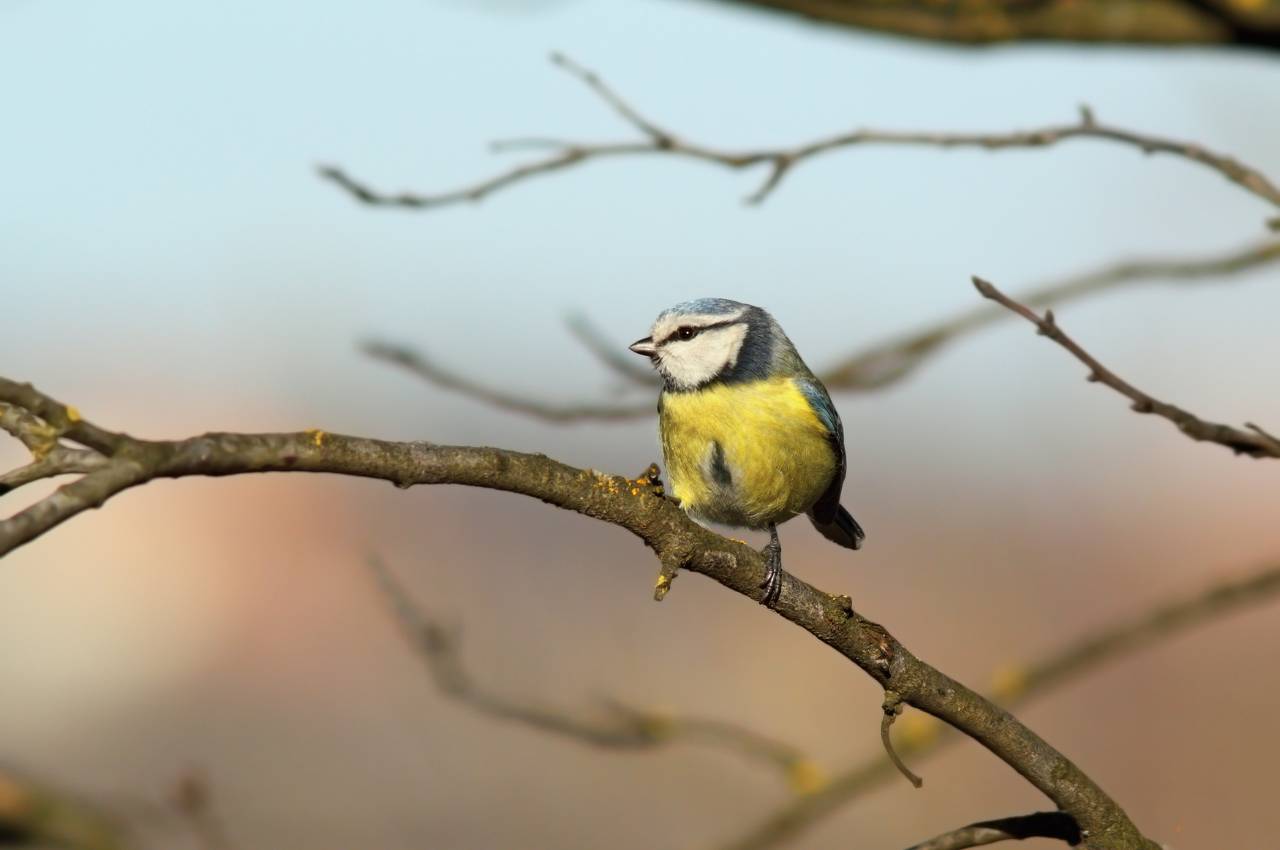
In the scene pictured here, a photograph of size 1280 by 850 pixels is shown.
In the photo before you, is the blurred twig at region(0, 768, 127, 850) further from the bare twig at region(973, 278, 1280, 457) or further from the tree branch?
the bare twig at region(973, 278, 1280, 457)

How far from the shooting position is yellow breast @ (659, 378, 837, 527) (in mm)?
3016

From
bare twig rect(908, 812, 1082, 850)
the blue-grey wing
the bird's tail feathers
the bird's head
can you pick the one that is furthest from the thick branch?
bare twig rect(908, 812, 1082, 850)

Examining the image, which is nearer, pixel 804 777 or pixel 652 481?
pixel 652 481

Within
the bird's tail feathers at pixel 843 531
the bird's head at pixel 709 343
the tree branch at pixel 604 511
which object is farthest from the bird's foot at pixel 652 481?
the bird's tail feathers at pixel 843 531

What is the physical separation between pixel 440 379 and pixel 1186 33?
1862 mm

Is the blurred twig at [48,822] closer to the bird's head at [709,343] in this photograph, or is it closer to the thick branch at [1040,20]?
the bird's head at [709,343]

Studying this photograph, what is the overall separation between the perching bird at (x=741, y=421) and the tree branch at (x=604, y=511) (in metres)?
1.12

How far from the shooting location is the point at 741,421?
3.03 meters

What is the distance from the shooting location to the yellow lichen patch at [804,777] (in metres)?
3.04

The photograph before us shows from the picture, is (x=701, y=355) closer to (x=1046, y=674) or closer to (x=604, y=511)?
(x=1046, y=674)

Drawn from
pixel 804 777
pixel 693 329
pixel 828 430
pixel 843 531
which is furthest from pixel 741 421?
pixel 804 777

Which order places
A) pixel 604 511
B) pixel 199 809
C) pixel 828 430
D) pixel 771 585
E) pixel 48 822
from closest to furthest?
pixel 604 511 → pixel 771 585 → pixel 48 822 → pixel 199 809 → pixel 828 430

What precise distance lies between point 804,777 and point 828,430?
789 millimetres

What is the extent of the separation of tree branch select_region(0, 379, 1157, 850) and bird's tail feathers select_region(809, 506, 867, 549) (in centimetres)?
165
